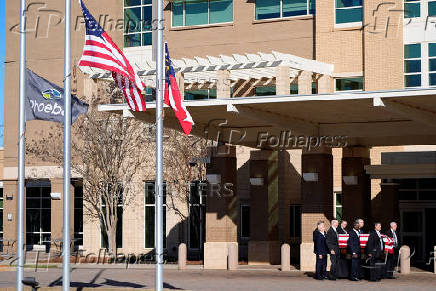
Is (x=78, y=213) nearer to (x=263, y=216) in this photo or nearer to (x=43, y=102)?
(x=263, y=216)

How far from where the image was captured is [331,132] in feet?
101

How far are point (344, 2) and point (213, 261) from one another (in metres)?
12.8

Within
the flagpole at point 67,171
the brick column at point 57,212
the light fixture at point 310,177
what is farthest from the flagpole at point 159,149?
the brick column at point 57,212

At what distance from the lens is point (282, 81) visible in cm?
2850

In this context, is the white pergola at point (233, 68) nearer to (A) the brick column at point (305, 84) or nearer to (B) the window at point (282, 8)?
(A) the brick column at point (305, 84)

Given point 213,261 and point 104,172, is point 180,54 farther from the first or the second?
point 213,261

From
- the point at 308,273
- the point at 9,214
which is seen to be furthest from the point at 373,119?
the point at 9,214

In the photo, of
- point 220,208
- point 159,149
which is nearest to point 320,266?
point 220,208

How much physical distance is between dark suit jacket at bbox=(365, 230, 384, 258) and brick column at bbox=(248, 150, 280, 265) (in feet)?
26.1

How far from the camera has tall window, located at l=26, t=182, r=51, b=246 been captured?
5297cm

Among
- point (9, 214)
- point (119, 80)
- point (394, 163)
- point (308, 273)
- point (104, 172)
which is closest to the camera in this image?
point (119, 80)

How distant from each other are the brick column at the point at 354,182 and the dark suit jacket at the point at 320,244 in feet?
18.9

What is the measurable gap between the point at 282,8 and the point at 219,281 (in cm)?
1812

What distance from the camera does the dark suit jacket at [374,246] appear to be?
85.2ft
